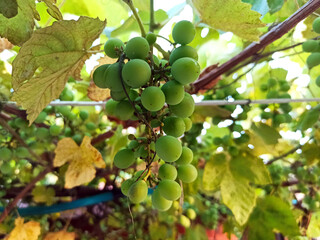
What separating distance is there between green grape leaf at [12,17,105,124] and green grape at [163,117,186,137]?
0.63 ft

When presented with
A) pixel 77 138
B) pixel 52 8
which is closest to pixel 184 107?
pixel 52 8

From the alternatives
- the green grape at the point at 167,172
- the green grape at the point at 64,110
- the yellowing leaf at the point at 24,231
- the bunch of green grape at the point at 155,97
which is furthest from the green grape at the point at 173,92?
the yellowing leaf at the point at 24,231

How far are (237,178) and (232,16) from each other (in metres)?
0.55

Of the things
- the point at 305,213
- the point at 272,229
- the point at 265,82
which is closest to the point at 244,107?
the point at 265,82

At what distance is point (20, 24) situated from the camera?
0.48 meters

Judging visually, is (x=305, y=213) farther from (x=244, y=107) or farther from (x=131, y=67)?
(x=131, y=67)

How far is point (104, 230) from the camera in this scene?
1211 millimetres

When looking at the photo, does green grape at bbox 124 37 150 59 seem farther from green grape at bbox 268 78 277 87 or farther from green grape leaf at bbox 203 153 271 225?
green grape at bbox 268 78 277 87

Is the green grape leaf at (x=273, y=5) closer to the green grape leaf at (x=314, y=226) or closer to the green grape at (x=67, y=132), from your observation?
the green grape at (x=67, y=132)

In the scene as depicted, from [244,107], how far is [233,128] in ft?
0.25

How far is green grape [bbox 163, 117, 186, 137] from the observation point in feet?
1.49

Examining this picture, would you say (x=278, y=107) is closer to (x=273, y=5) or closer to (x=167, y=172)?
(x=273, y=5)

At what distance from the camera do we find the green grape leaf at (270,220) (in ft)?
3.31

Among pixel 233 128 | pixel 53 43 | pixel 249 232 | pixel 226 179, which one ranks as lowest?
pixel 249 232
